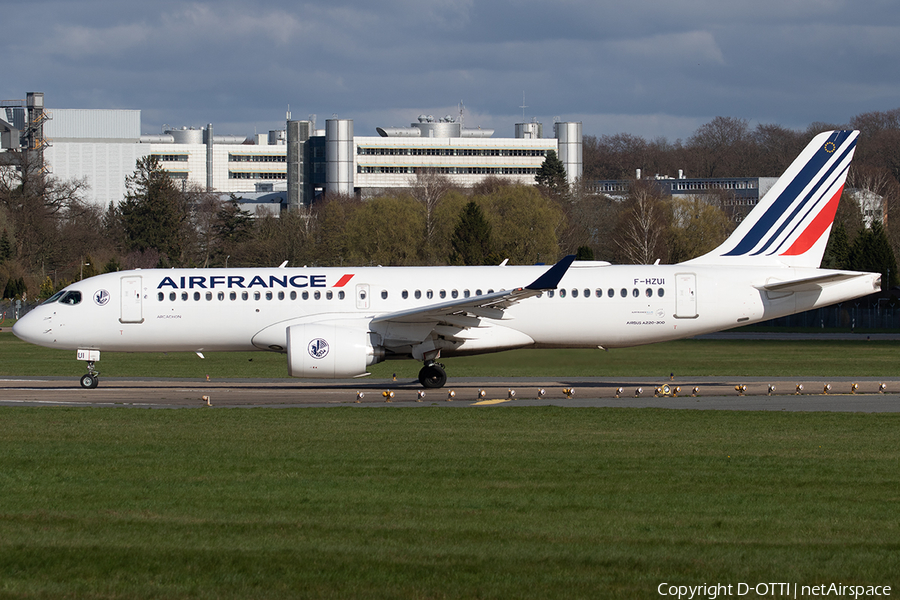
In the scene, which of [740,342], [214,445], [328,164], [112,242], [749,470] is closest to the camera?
[749,470]

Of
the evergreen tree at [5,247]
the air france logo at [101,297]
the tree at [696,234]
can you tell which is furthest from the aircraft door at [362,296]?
the evergreen tree at [5,247]

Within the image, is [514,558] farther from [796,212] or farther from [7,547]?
[796,212]

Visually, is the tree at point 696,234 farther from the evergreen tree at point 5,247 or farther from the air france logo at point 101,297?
the air france logo at point 101,297

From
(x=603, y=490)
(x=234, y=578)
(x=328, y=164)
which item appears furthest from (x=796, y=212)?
(x=328, y=164)

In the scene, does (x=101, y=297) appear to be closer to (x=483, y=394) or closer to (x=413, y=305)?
(x=413, y=305)

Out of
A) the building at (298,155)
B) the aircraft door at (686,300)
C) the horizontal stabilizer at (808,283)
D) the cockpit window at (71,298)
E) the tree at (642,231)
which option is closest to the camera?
the horizontal stabilizer at (808,283)

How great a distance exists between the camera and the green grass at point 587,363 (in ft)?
95.8

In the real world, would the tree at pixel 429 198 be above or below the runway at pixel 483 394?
above

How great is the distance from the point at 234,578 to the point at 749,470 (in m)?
8.06

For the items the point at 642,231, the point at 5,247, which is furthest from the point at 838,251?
the point at 5,247

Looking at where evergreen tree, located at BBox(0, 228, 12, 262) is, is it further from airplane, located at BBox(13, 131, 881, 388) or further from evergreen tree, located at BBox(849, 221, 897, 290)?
evergreen tree, located at BBox(849, 221, 897, 290)

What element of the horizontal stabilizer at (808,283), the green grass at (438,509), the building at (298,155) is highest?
the building at (298,155)

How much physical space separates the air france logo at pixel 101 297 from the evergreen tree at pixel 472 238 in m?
47.5

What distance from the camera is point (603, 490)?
12.4 m
